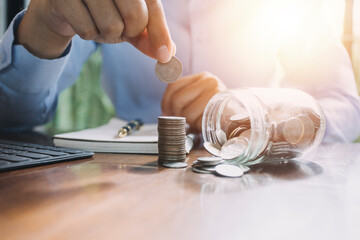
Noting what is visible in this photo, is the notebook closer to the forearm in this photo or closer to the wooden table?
the wooden table

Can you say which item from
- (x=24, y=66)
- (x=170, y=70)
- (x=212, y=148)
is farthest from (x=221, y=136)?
(x=24, y=66)

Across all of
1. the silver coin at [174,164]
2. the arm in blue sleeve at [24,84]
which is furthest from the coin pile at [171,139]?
the arm in blue sleeve at [24,84]

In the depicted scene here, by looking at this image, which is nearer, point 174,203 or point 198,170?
point 174,203

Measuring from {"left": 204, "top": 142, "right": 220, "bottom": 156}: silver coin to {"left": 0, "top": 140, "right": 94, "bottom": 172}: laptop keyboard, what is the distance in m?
0.27

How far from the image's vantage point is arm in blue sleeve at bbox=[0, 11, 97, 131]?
44.7 inches

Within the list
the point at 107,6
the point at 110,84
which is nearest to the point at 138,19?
the point at 107,6

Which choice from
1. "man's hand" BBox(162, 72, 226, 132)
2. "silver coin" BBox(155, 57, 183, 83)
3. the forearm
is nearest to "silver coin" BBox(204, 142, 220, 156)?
"silver coin" BBox(155, 57, 183, 83)

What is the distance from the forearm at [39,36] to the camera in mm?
966

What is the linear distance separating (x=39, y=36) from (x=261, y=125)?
82 centimetres

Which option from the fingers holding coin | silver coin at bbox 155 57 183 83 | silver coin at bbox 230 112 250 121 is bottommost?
silver coin at bbox 230 112 250 121

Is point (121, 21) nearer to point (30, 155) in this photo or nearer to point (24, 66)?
point (30, 155)

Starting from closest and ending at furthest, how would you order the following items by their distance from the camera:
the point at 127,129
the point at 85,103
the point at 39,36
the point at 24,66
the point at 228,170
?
the point at 228,170 < the point at 127,129 < the point at 39,36 < the point at 24,66 < the point at 85,103

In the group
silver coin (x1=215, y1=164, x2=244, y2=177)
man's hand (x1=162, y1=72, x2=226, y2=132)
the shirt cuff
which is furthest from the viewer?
the shirt cuff

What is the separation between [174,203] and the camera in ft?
1.37
